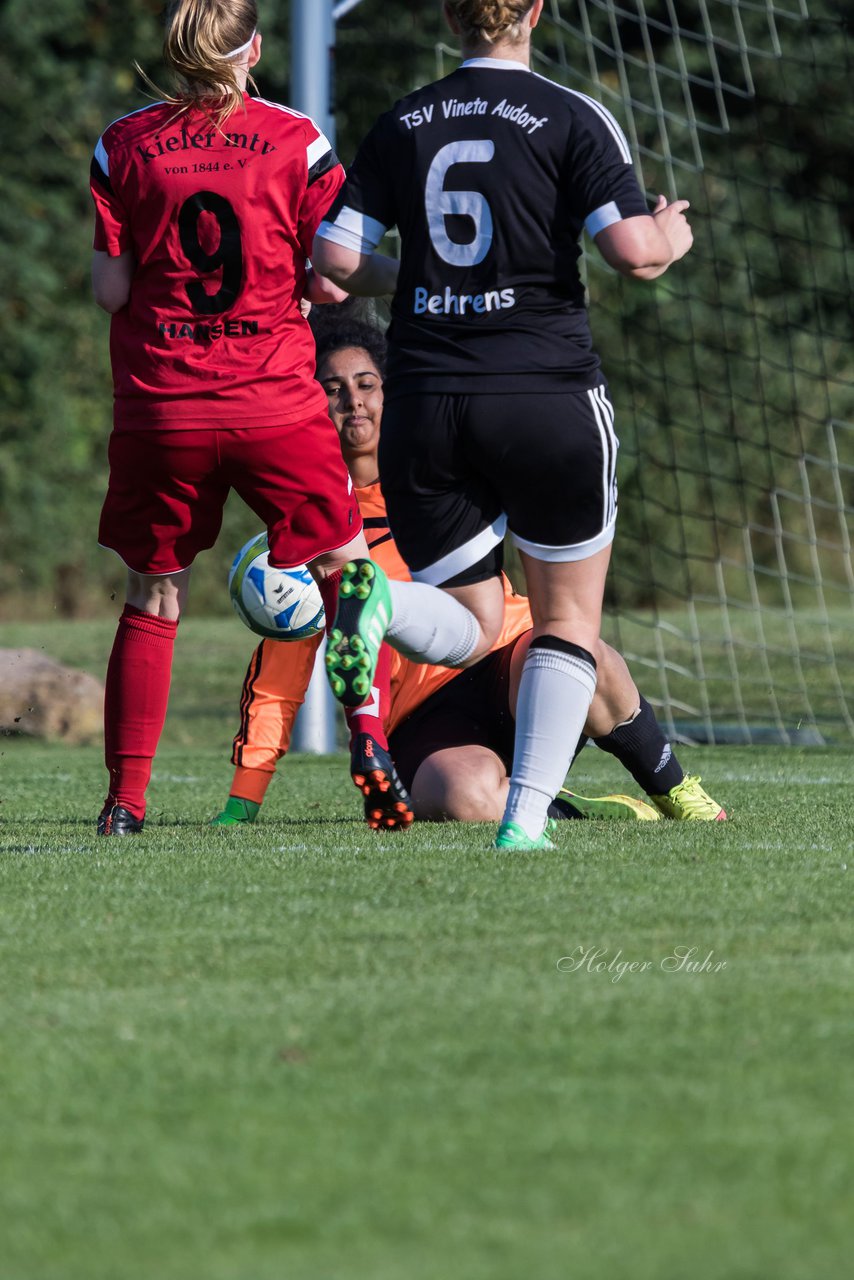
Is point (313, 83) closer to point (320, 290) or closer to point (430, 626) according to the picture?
point (320, 290)

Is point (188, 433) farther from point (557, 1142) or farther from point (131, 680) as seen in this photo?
point (557, 1142)

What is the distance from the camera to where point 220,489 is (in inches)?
159

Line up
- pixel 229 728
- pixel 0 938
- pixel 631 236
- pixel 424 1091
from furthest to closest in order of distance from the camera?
pixel 229 728 < pixel 631 236 < pixel 0 938 < pixel 424 1091

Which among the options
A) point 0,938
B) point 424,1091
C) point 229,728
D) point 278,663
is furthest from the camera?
point 229,728

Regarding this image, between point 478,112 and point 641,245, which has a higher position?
point 478,112

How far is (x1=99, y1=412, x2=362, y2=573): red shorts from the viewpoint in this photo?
3891 mm

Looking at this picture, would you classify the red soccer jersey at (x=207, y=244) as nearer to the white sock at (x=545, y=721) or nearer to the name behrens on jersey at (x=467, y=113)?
the name behrens on jersey at (x=467, y=113)

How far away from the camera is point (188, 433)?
3.86m

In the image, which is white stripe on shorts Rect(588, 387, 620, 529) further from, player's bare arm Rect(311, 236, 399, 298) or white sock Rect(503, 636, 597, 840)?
player's bare arm Rect(311, 236, 399, 298)

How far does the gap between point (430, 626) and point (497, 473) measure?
12.5 inches

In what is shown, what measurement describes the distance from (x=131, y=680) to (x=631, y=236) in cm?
153

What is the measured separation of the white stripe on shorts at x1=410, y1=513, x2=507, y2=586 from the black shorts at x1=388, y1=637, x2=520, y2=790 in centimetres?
94

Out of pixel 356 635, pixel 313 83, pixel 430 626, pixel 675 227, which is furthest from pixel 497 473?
pixel 313 83

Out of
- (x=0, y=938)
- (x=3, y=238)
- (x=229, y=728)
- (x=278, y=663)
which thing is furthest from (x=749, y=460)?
(x=0, y=938)
